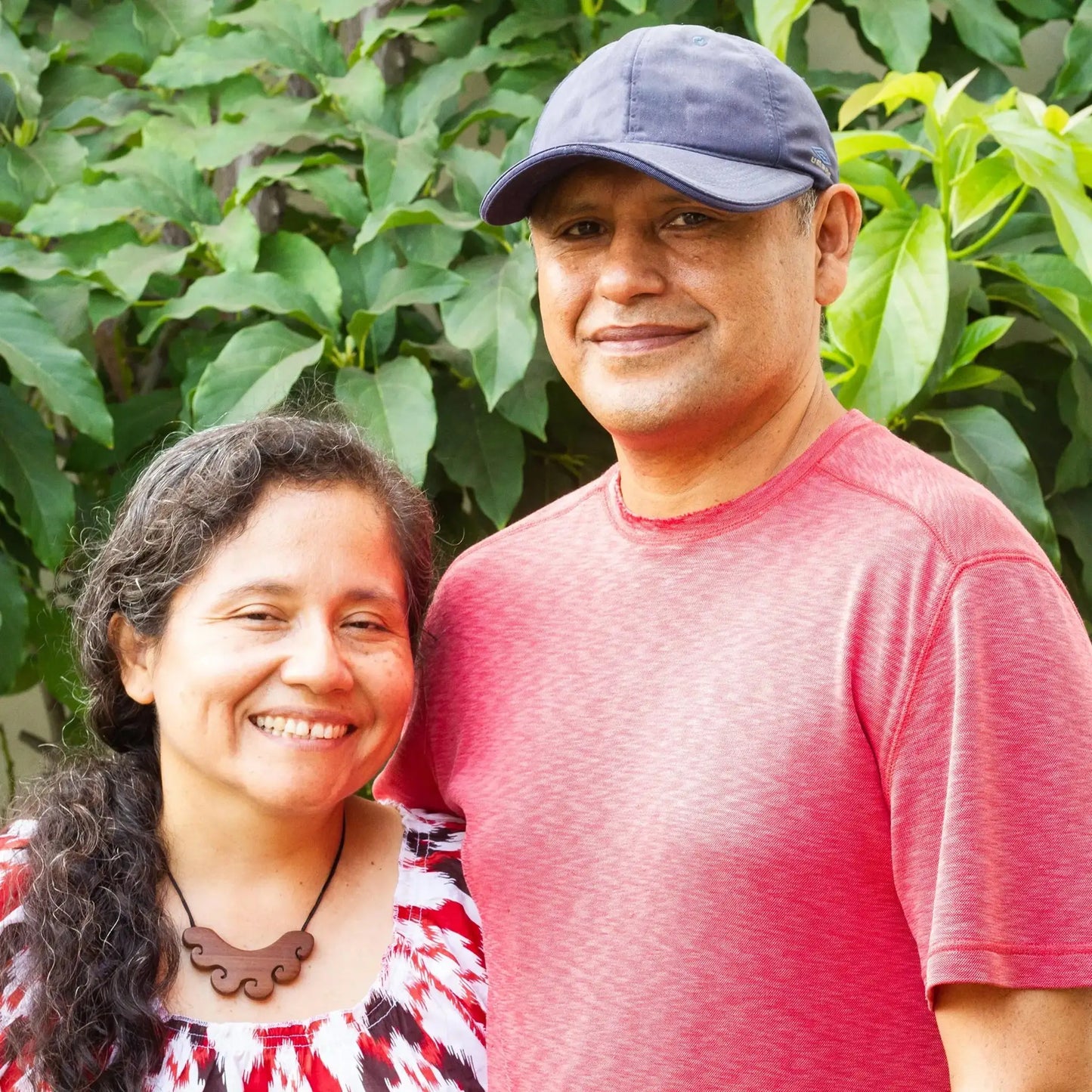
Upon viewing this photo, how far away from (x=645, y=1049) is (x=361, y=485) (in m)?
0.61

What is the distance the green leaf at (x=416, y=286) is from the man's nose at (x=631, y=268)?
0.86 meters

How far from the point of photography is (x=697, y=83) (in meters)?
1.22

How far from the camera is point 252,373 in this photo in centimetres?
210

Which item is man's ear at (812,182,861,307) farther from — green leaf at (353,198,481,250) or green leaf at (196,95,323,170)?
green leaf at (196,95,323,170)

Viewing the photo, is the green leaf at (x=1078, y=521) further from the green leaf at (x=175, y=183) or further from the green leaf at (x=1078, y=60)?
the green leaf at (x=175, y=183)

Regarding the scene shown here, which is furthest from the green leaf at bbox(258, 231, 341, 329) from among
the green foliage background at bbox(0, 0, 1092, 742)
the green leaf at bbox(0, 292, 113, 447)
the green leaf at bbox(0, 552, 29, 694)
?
the green leaf at bbox(0, 552, 29, 694)

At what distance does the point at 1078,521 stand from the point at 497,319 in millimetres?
918

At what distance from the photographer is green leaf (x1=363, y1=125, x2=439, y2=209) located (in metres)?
2.21

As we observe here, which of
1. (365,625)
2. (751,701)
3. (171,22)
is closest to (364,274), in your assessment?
(171,22)

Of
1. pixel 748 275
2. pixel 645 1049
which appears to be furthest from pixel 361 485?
pixel 645 1049

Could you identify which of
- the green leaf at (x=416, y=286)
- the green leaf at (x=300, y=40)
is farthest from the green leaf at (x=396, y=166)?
the green leaf at (x=300, y=40)

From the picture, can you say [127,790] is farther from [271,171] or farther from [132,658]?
[271,171]

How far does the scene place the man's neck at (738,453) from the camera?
50.5 inches

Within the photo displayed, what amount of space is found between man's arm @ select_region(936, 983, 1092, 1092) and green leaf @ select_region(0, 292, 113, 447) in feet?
4.80
